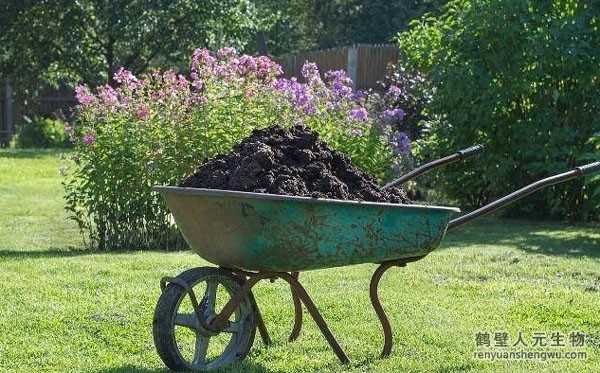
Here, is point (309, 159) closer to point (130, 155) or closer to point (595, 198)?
point (130, 155)

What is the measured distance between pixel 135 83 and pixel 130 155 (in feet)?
2.32

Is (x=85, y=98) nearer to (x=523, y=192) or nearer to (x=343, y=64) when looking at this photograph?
(x=523, y=192)

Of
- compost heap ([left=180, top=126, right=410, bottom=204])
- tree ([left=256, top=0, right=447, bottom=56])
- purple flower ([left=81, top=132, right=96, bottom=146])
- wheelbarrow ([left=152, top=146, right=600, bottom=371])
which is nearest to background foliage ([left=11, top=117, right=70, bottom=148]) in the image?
tree ([left=256, top=0, right=447, bottom=56])

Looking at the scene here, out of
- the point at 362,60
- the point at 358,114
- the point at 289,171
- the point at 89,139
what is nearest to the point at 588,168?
the point at 289,171

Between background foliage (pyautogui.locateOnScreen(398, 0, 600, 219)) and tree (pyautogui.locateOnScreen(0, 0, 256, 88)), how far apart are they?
37.1 feet

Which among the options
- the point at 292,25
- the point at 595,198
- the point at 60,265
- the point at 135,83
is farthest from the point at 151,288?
the point at 292,25

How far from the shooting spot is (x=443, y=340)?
5402 millimetres

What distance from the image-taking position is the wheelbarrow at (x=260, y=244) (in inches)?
179

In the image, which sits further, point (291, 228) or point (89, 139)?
point (89, 139)

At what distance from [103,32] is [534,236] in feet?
47.1

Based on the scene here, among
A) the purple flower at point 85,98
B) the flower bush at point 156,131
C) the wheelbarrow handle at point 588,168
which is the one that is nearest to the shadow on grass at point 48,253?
the flower bush at point 156,131

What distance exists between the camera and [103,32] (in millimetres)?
22234

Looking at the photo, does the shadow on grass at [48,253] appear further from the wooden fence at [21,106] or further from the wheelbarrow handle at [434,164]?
A: the wooden fence at [21,106]

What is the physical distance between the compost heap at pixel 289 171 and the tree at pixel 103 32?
16915mm
